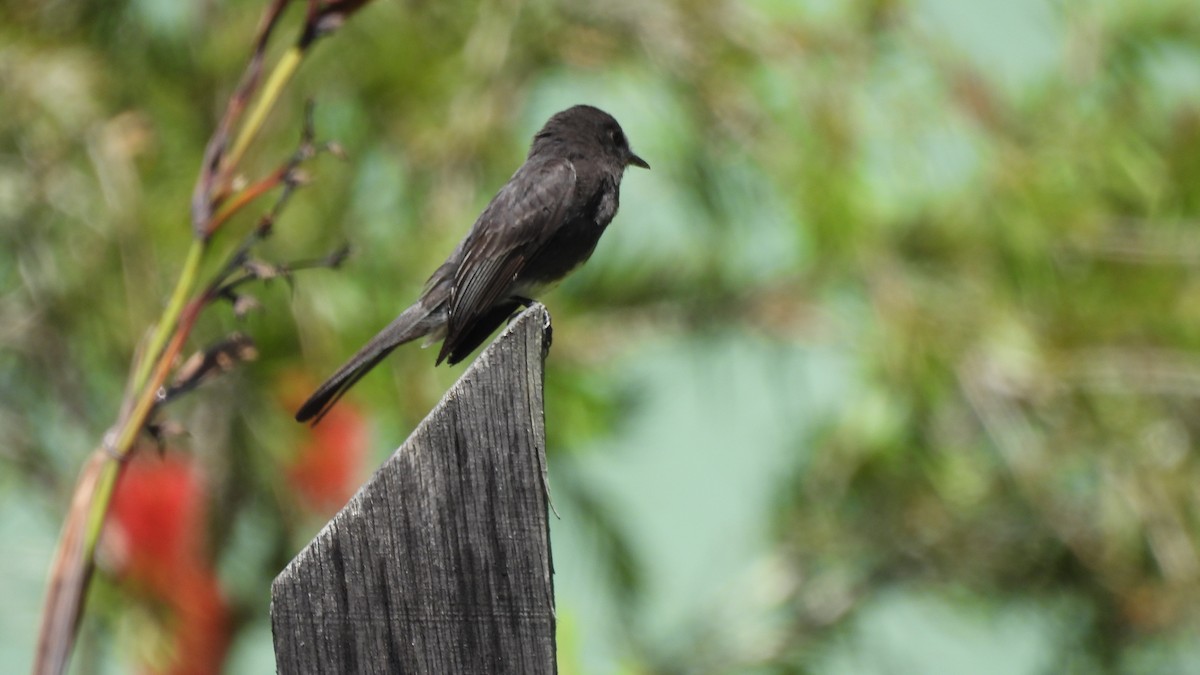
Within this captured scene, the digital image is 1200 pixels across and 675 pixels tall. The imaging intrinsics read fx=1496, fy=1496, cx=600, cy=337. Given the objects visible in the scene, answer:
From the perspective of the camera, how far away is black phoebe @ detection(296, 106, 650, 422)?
3447 millimetres

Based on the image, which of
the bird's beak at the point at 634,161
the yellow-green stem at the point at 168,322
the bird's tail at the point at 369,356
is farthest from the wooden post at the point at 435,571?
the bird's beak at the point at 634,161

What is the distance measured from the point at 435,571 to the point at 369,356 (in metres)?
1.39

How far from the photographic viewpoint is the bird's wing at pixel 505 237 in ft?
11.2

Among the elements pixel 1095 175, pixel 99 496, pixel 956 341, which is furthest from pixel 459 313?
pixel 1095 175

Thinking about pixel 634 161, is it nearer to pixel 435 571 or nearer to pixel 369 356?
pixel 369 356

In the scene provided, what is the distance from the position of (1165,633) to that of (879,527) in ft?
5.16

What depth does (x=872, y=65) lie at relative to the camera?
662cm

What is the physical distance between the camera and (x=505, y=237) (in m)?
3.55

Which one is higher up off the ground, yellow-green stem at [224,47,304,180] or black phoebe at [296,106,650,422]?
black phoebe at [296,106,650,422]

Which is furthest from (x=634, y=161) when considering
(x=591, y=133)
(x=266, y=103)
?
(x=266, y=103)

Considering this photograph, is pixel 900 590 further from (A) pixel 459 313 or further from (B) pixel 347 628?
(B) pixel 347 628

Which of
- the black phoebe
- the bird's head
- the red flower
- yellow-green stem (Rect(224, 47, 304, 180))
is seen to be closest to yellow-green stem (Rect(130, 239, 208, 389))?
yellow-green stem (Rect(224, 47, 304, 180))

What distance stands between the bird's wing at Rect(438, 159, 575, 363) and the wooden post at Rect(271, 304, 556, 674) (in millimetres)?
1484

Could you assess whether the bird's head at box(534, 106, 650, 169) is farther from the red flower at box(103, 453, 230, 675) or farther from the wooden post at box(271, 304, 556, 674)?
the wooden post at box(271, 304, 556, 674)
